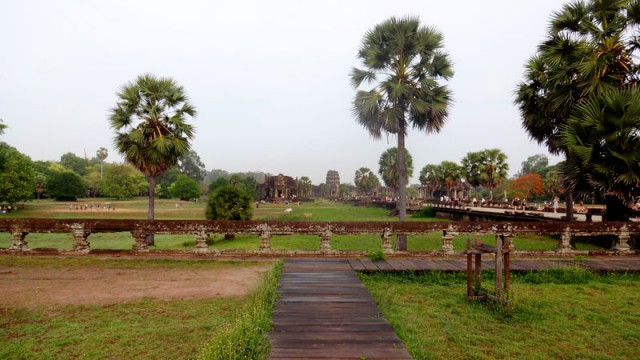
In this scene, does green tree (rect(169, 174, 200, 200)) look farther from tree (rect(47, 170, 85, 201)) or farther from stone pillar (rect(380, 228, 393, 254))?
stone pillar (rect(380, 228, 393, 254))

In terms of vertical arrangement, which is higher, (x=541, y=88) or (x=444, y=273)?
(x=541, y=88)

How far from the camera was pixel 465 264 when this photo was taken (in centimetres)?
812

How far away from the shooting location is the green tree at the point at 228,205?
60.2 feet

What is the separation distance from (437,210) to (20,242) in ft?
126

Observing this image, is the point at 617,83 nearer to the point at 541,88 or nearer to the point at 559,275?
the point at 541,88

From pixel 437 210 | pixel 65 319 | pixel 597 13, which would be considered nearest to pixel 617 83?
pixel 597 13

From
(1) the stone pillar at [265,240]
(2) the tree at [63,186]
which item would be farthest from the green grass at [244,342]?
(2) the tree at [63,186]

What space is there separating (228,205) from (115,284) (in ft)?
37.4

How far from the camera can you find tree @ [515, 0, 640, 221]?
38.5ft

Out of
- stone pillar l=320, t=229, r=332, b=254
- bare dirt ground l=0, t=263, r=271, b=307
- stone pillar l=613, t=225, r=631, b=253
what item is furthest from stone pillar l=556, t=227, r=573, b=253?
bare dirt ground l=0, t=263, r=271, b=307

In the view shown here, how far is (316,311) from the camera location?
15.1 feet

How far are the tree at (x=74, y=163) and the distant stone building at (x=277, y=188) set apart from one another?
206 ft

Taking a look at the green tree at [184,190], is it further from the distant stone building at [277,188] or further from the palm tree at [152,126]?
the palm tree at [152,126]

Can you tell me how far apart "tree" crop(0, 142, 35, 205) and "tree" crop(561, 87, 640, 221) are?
53.2m
